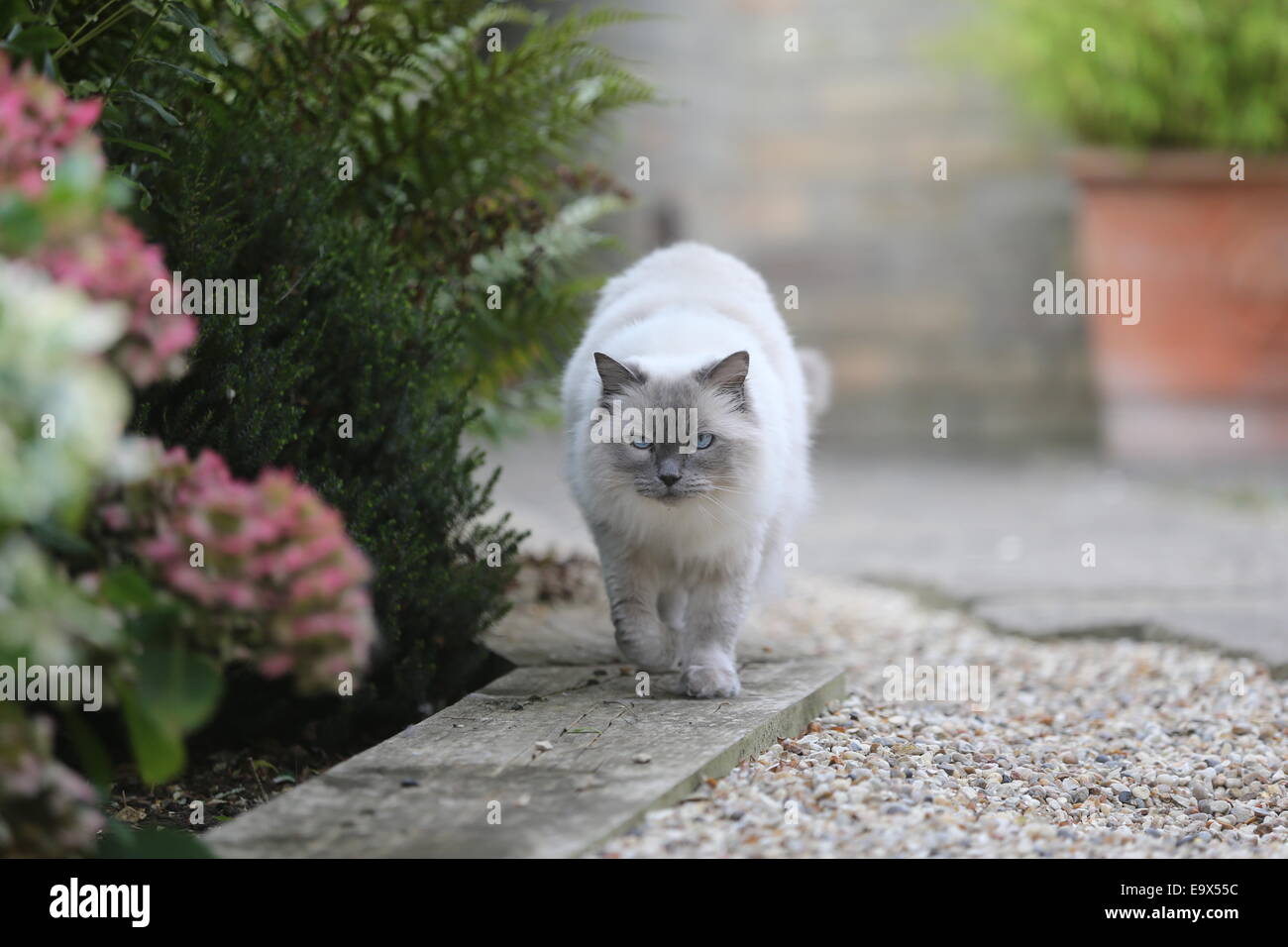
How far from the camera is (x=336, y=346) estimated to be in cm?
318

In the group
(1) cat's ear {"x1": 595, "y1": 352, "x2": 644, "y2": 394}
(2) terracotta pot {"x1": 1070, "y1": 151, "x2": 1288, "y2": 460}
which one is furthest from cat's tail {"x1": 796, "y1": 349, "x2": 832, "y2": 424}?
(2) terracotta pot {"x1": 1070, "y1": 151, "x2": 1288, "y2": 460}

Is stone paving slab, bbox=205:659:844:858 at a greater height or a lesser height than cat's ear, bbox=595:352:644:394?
lesser

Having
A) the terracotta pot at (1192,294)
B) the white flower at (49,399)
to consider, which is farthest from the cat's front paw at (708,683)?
the terracotta pot at (1192,294)

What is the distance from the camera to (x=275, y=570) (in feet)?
5.83

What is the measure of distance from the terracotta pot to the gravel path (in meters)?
2.84

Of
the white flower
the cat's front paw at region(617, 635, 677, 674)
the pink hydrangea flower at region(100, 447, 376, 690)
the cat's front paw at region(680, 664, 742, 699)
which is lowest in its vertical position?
the cat's front paw at region(680, 664, 742, 699)

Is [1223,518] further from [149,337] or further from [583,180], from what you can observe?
[149,337]

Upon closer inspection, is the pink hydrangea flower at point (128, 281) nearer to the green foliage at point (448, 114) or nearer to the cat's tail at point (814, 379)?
the green foliage at point (448, 114)

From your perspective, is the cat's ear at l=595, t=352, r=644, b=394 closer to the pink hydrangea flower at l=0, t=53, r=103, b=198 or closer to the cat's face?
the cat's face

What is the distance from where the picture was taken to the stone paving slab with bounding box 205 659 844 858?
217 centimetres

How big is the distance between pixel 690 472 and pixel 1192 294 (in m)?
4.55

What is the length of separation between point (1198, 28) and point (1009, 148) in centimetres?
178

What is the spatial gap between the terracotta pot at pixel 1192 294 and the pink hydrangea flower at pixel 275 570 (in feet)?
19.1

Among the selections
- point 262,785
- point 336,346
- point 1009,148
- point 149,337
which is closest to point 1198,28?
point 1009,148
